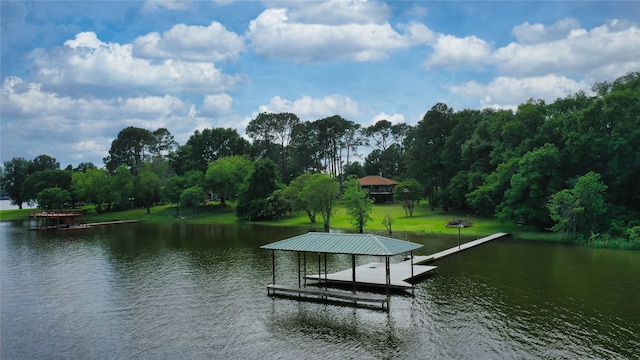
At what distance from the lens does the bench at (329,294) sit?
26.8 metres

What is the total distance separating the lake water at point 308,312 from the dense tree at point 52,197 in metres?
63.8

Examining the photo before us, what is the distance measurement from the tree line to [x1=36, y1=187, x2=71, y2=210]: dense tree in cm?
122

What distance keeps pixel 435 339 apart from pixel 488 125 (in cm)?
5456

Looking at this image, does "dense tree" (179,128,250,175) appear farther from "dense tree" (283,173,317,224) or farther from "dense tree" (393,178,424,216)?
"dense tree" (393,178,424,216)

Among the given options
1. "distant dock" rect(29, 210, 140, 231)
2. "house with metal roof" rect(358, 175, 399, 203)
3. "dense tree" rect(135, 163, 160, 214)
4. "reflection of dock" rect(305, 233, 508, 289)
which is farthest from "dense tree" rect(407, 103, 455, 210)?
"dense tree" rect(135, 163, 160, 214)

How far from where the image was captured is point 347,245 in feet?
94.2

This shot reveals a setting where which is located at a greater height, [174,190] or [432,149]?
[432,149]

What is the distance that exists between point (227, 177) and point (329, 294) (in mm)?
67911

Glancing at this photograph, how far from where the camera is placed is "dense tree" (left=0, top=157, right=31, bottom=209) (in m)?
126

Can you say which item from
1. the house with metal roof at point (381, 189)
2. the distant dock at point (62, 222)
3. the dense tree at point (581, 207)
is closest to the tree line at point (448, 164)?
the dense tree at point (581, 207)

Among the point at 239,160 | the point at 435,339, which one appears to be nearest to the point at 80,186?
the point at 239,160

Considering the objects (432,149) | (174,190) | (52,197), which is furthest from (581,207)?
(52,197)

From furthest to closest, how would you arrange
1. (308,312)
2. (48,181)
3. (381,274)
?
(48,181)
(381,274)
(308,312)

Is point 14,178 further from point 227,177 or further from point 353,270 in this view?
point 353,270
